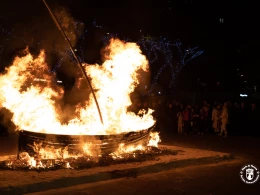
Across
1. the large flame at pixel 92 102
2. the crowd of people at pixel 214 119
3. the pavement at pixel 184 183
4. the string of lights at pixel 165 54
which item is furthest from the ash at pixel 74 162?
the string of lights at pixel 165 54

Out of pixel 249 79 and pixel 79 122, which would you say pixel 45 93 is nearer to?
pixel 79 122

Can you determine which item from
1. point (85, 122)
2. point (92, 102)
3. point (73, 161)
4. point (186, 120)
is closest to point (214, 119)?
point (186, 120)

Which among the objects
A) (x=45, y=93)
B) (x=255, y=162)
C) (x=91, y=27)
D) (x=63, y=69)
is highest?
(x=91, y=27)

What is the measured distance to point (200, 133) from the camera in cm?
2034

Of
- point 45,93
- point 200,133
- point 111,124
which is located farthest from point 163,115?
point 45,93

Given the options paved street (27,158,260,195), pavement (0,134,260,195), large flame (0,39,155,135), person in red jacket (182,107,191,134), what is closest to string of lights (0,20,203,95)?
person in red jacket (182,107,191,134)

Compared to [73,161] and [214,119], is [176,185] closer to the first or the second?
[73,161]

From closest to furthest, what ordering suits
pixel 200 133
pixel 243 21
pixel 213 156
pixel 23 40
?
pixel 213 156, pixel 200 133, pixel 23 40, pixel 243 21

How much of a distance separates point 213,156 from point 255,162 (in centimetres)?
135

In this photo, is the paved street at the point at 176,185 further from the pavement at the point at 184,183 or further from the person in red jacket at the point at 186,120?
the person in red jacket at the point at 186,120

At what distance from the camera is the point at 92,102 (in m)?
14.4

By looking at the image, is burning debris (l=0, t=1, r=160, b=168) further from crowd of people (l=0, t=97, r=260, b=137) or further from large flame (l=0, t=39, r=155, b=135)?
crowd of people (l=0, t=97, r=260, b=137)

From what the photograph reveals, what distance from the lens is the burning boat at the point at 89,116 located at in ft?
37.5

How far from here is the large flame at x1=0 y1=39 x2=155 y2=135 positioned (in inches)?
502
